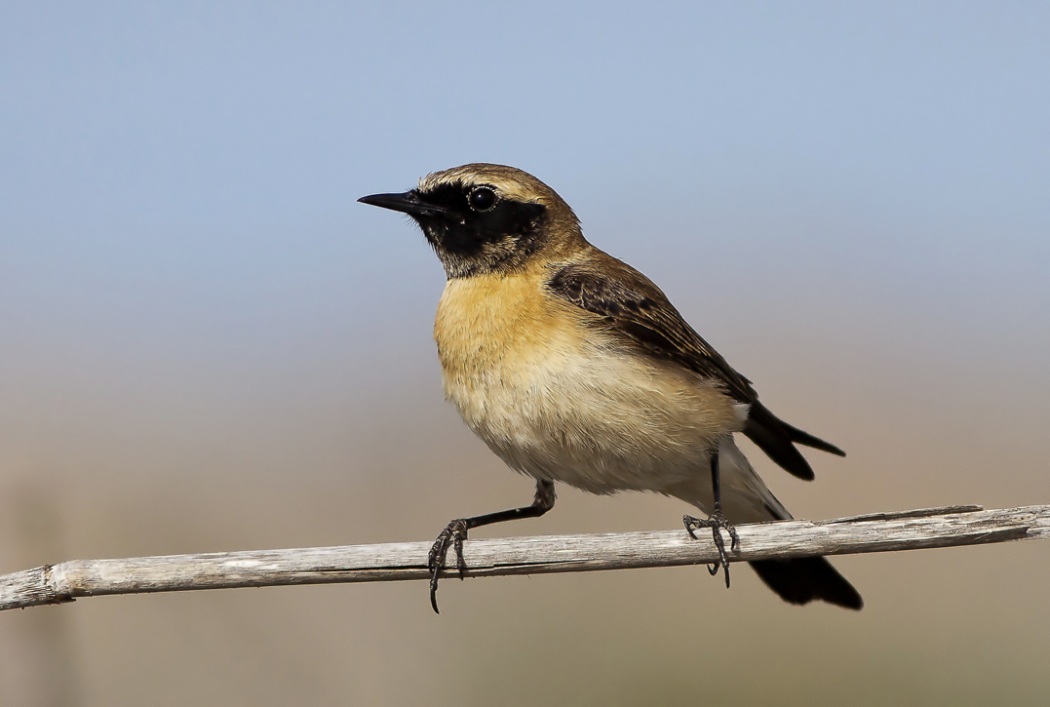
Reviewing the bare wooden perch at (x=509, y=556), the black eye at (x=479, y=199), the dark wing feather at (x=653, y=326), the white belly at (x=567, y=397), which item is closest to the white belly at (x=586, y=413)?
the white belly at (x=567, y=397)

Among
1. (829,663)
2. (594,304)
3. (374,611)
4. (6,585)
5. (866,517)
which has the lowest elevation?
(829,663)

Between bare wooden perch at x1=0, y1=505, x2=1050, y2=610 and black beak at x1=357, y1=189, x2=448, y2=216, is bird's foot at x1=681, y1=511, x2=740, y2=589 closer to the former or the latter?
bare wooden perch at x1=0, y1=505, x2=1050, y2=610

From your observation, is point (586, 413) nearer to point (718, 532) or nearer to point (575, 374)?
point (575, 374)

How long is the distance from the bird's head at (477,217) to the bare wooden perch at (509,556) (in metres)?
2.09

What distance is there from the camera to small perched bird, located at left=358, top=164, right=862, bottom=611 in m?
5.73

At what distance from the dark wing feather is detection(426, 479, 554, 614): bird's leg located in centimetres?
124

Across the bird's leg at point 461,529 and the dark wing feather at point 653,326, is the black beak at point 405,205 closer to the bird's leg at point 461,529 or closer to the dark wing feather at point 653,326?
the dark wing feather at point 653,326

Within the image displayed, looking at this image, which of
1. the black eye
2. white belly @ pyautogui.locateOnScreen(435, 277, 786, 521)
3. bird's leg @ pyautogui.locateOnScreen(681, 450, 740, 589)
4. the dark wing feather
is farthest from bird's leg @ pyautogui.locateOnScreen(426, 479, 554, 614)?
the black eye

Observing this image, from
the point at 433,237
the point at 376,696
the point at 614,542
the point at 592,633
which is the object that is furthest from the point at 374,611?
the point at 614,542

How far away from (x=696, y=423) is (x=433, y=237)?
202 cm

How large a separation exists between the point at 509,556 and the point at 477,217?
7.99 ft

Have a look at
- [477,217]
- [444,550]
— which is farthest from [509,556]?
[477,217]

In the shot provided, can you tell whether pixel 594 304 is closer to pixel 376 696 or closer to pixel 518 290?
pixel 518 290

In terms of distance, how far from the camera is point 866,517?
484 centimetres
